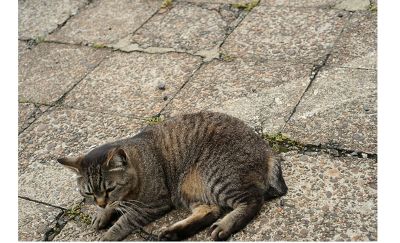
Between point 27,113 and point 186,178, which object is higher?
point 186,178

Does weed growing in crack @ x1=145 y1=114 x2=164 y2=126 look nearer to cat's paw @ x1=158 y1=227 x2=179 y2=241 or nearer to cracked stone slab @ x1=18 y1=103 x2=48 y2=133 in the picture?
cracked stone slab @ x1=18 y1=103 x2=48 y2=133

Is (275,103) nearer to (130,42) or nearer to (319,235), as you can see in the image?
(319,235)

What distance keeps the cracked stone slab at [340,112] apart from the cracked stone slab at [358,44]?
125 millimetres

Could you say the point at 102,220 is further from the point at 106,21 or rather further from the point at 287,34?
the point at 106,21

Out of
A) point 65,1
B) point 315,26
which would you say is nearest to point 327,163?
point 315,26

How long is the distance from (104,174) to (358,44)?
2.61 m

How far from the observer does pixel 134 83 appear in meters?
4.43

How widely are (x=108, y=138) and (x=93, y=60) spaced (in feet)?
4.42

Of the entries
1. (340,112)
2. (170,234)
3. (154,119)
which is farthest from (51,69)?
(340,112)

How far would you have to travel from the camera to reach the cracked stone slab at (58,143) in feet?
11.3

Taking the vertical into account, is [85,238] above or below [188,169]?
below

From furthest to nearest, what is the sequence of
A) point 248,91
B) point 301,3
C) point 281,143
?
point 301,3
point 248,91
point 281,143

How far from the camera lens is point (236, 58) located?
4.53m

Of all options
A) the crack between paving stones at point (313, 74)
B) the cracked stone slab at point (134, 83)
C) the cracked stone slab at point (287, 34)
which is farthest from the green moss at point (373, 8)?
the cracked stone slab at point (134, 83)
